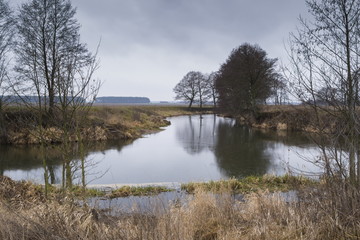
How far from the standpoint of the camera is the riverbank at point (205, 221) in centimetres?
300

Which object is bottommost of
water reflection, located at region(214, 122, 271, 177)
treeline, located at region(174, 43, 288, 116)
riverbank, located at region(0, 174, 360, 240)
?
water reflection, located at region(214, 122, 271, 177)

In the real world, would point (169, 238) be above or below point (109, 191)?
above

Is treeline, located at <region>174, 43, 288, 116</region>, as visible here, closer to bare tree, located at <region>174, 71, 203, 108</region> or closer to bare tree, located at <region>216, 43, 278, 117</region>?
bare tree, located at <region>216, 43, 278, 117</region>

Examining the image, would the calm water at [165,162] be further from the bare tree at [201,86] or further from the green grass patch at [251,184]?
the bare tree at [201,86]

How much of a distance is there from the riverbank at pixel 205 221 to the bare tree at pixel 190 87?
5231 cm

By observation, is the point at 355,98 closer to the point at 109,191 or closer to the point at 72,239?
the point at 72,239

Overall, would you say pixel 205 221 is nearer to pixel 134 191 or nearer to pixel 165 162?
pixel 134 191

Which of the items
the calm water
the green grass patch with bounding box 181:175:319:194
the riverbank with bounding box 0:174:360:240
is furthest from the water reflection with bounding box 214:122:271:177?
the riverbank with bounding box 0:174:360:240

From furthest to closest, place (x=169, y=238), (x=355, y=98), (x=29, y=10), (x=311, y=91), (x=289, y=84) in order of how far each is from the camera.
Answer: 1. (x=29, y=10)
2. (x=289, y=84)
3. (x=311, y=91)
4. (x=355, y=98)
5. (x=169, y=238)

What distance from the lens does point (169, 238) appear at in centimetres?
284

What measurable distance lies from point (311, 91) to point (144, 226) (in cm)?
343

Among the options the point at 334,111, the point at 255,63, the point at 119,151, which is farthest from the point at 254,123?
the point at 334,111

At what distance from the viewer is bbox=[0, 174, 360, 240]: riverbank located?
2998mm

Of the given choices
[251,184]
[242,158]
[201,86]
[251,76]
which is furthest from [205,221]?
[201,86]
